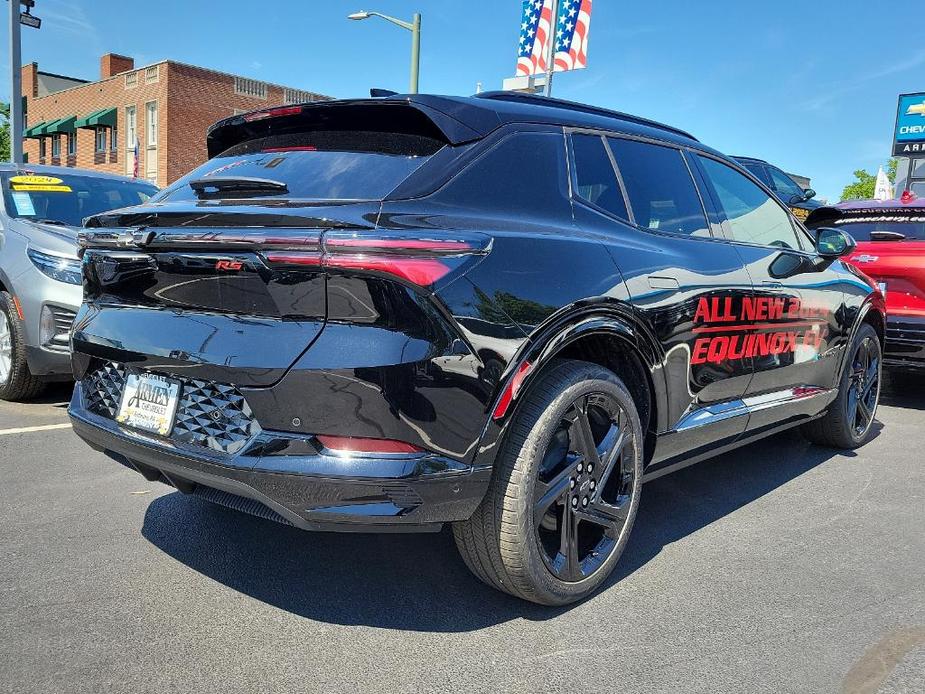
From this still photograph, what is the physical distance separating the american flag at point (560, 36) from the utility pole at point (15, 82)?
9.38 m

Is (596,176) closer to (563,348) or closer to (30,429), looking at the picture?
(563,348)

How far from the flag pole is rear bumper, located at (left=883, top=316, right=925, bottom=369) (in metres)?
11.0

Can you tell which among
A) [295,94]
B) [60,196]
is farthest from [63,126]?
[60,196]

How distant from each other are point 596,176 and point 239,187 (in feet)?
4.37

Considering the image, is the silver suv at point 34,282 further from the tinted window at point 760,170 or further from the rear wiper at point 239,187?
the tinted window at point 760,170

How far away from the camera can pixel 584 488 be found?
2.79m

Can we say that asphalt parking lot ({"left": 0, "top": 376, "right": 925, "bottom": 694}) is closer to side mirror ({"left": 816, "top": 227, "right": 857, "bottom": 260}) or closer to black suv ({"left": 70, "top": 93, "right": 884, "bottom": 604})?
black suv ({"left": 70, "top": 93, "right": 884, "bottom": 604})

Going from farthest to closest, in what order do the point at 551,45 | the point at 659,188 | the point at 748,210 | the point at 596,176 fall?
the point at 551,45
the point at 748,210
the point at 659,188
the point at 596,176

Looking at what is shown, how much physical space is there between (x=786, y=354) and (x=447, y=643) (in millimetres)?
2405

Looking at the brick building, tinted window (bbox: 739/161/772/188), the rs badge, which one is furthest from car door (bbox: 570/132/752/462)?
the brick building

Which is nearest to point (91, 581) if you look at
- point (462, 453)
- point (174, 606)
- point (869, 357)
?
point (174, 606)

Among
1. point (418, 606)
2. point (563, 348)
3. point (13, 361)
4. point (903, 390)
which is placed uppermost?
point (563, 348)

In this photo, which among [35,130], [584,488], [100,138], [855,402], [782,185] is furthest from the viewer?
[35,130]

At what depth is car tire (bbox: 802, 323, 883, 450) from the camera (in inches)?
191
